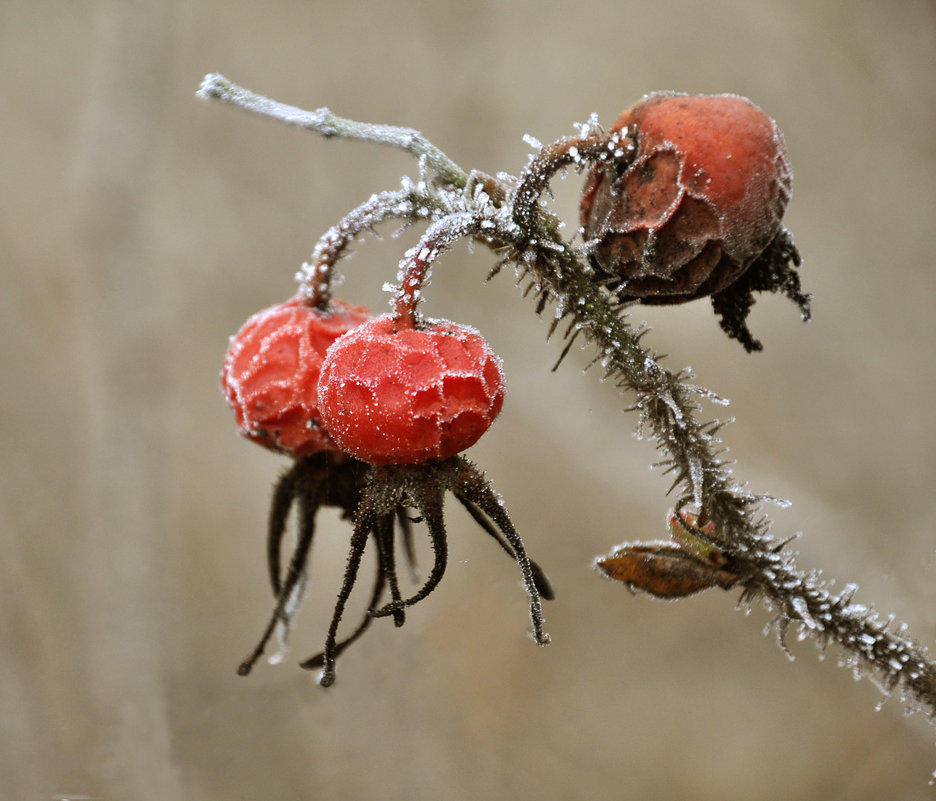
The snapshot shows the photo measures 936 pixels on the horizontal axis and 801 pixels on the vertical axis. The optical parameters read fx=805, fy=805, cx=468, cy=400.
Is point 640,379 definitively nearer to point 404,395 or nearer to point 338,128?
point 404,395

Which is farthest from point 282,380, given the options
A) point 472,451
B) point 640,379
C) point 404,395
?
point 472,451

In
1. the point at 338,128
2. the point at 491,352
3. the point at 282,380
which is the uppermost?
the point at 338,128

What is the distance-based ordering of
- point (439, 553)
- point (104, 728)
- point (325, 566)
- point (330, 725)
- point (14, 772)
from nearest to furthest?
point (439, 553) → point (14, 772) → point (104, 728) → point (330, 725) → point (325, 566)

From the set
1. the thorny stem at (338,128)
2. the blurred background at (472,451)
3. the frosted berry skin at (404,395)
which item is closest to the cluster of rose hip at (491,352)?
the frosted berry skin at (404,395)

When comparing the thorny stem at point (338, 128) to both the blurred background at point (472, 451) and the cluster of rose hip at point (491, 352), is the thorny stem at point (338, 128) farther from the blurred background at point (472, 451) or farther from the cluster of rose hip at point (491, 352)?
the blurred background at point (472, 451)

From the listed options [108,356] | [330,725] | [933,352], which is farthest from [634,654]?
[108,356]

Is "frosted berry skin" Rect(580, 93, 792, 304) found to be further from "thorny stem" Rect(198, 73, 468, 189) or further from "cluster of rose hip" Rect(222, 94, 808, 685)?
"thorny stem" Rect(198, 73, 468, 189)

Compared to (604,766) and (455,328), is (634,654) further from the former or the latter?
(455,328)
